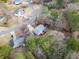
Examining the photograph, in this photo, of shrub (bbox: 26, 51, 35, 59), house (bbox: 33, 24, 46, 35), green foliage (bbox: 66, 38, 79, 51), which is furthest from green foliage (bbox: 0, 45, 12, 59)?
green foliage (bbox: 66, 38, 79, 51)

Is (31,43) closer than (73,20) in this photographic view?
Yes

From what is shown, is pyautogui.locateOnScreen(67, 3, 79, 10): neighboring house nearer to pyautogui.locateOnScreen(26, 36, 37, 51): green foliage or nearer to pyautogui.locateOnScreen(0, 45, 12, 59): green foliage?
pyautogui.locateOnScreen(26, 36, 37, 51): green foliage

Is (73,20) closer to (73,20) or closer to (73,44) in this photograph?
Answer: (73,20)

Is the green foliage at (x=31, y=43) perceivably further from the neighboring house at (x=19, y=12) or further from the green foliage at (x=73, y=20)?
the neighboring house at (x=19, y=12)

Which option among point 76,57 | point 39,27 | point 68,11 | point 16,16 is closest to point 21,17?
point 16,16

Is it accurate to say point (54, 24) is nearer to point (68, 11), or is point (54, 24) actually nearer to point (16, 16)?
point (68, 11)

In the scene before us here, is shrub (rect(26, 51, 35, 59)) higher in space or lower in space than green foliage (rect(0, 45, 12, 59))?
lower

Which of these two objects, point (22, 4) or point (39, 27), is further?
point (22, 4)

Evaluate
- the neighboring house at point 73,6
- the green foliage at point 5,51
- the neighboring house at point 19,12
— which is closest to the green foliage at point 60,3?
the neighboring house at point 73,6

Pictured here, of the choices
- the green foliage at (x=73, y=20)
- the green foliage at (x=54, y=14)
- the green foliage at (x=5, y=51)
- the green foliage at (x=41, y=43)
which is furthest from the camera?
the green foliage at (x=54, y=14)

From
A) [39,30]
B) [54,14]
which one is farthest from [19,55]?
[54,14]

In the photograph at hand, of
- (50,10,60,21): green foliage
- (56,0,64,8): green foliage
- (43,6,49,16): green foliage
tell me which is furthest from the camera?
(56,0,64,8): green foliage
